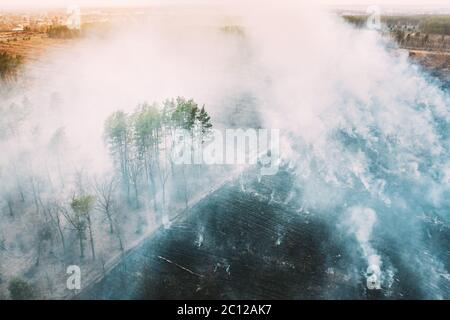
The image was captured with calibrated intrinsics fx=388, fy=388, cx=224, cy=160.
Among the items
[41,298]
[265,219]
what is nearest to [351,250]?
[265,219]

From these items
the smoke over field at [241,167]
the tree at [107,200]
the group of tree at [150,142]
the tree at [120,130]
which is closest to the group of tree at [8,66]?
the smoke over field at [241,167]

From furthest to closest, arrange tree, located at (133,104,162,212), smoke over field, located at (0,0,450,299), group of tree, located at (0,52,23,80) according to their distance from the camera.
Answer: group of tree, located at (0,52,23,80), tree, located at (133,104,162,212), smoke over field, located at (0,0,450,299)

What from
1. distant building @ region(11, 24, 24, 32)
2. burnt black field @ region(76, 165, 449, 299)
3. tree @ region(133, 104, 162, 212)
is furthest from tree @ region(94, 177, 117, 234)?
distant building @ region(11, 24, 24, 32)

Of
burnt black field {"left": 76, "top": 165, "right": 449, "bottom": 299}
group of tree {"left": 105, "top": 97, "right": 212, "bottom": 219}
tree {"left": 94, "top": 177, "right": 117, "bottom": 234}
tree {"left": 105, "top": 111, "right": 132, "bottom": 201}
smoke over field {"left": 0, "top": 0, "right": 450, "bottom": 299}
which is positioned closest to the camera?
burnt black field {"left": 76, "top": 165, "right": 449, "bottom": 299}

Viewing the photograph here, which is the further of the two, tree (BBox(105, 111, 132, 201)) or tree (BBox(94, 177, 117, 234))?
tree (BBox(105, 111, 132, 201))

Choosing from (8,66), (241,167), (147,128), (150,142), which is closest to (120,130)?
(147,128)

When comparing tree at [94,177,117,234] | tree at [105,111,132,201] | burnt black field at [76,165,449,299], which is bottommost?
burnt black field at [76,165,449,299]

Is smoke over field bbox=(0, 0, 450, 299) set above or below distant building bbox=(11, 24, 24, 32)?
below

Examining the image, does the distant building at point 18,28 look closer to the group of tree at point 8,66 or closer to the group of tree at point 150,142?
the group of tree at point 8,66

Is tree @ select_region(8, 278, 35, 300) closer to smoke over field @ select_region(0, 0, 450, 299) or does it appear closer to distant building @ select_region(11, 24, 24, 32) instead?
smoke over field @ select_region(0, 0, 450, 299)
